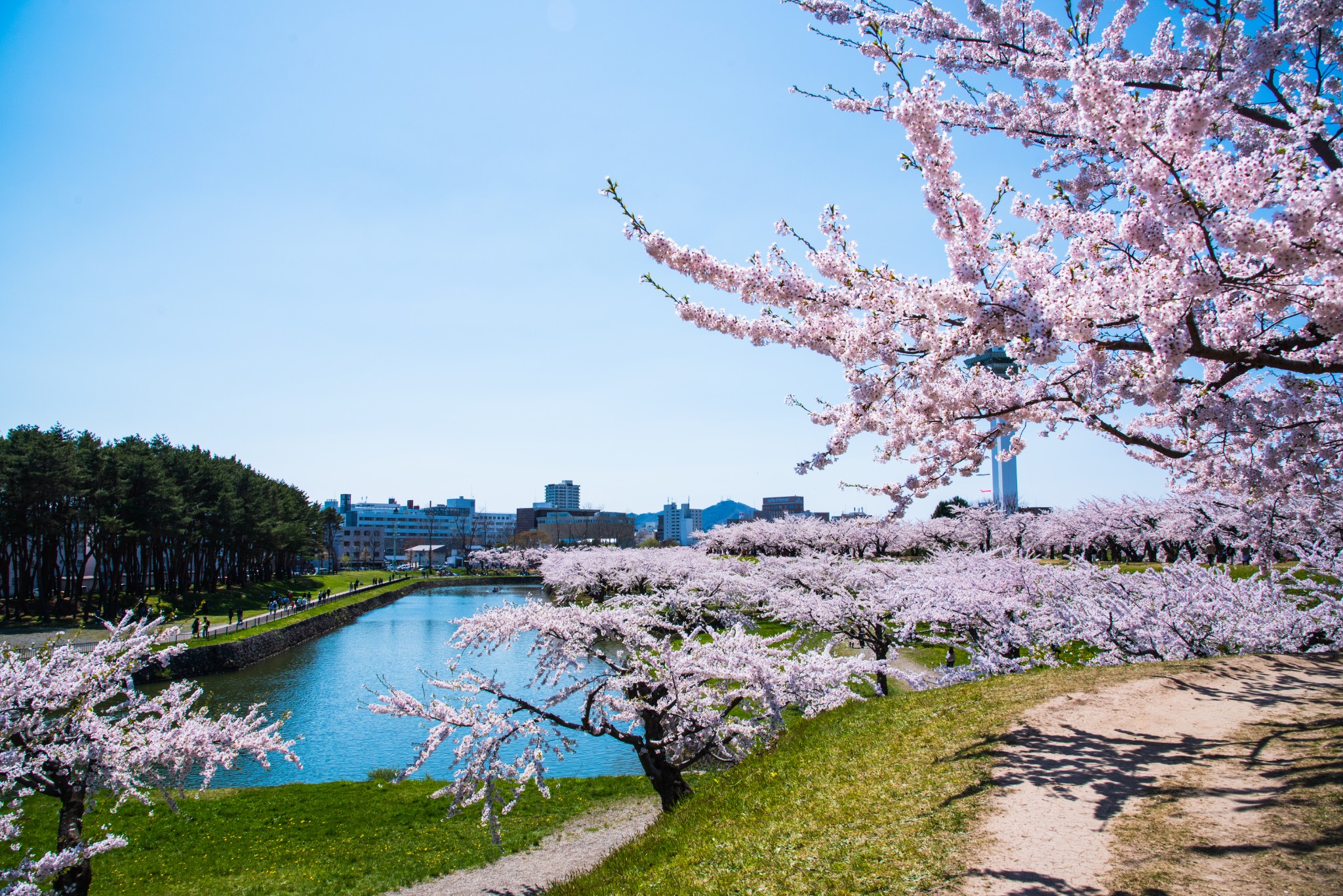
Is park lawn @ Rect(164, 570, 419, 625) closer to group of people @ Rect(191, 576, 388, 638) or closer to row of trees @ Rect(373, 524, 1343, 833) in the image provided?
group of people @ Rect(191, 576, 388, 638)

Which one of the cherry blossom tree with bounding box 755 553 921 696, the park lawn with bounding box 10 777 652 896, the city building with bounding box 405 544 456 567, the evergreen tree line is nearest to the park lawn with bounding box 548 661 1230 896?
the cherry blossom tree with bounding box 755 553 921 696

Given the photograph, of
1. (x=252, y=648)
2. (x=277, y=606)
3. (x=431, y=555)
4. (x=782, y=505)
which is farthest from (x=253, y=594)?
(x=782, y=505)

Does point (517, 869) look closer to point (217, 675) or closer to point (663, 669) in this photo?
point (663, 669)

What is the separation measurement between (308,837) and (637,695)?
24.5 ft

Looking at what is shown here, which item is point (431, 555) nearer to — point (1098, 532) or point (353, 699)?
point (353, 699)

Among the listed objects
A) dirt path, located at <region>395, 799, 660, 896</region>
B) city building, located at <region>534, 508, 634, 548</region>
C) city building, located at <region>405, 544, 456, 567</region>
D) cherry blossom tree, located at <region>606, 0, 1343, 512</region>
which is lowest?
city building, located at <region>405, 544, 456, 567</region>

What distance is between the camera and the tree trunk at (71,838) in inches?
303

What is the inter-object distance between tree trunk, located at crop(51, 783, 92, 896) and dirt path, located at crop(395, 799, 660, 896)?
4171 millimetres

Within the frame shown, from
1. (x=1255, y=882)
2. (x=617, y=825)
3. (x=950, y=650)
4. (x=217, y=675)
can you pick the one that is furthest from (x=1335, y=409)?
(x=217, y=675)

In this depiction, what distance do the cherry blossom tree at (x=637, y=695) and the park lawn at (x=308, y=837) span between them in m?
2.48

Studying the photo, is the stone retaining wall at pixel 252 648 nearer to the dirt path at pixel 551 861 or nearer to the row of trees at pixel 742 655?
the dirt path at pixel 551 861

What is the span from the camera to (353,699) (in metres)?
23.7

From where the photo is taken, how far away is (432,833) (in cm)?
1280

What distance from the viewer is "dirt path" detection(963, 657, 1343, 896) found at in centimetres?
441
